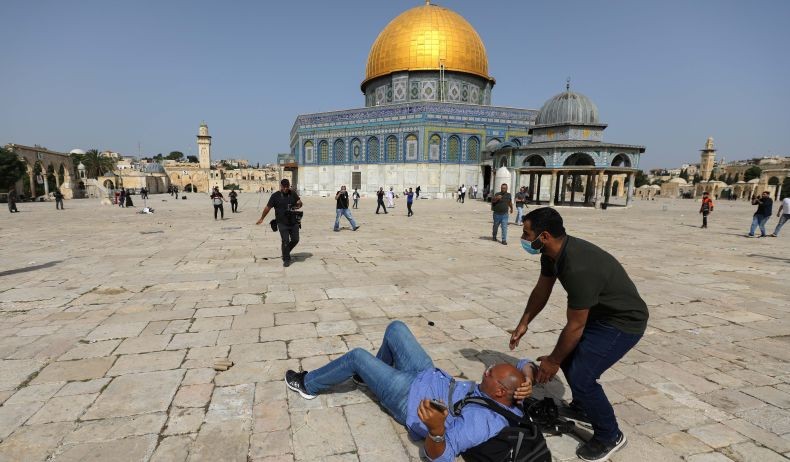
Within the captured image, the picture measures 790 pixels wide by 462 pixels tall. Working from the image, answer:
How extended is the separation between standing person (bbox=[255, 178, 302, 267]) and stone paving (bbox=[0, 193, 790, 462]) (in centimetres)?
50

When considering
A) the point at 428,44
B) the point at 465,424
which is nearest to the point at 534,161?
the point at 428,44

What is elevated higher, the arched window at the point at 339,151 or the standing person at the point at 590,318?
the arched window at the point at 339,151

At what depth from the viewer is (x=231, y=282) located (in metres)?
6.28

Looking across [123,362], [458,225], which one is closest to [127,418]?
[123,362]

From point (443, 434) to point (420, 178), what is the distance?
35.5m

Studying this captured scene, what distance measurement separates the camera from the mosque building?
1454 inches

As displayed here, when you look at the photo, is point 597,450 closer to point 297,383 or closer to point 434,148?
point 297,383

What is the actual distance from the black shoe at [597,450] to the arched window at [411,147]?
3560 cm

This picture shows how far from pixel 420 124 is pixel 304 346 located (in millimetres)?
34650

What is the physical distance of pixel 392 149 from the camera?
3812 cm

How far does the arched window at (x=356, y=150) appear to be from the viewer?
39.6m

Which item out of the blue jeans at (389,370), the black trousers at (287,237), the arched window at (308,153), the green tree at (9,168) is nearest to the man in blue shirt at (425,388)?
the blue jeans at (389,370)

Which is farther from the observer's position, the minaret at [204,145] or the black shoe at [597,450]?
the minaret at [204,145]

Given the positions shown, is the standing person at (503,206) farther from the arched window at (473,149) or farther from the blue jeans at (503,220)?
the arched window at (473,149)
